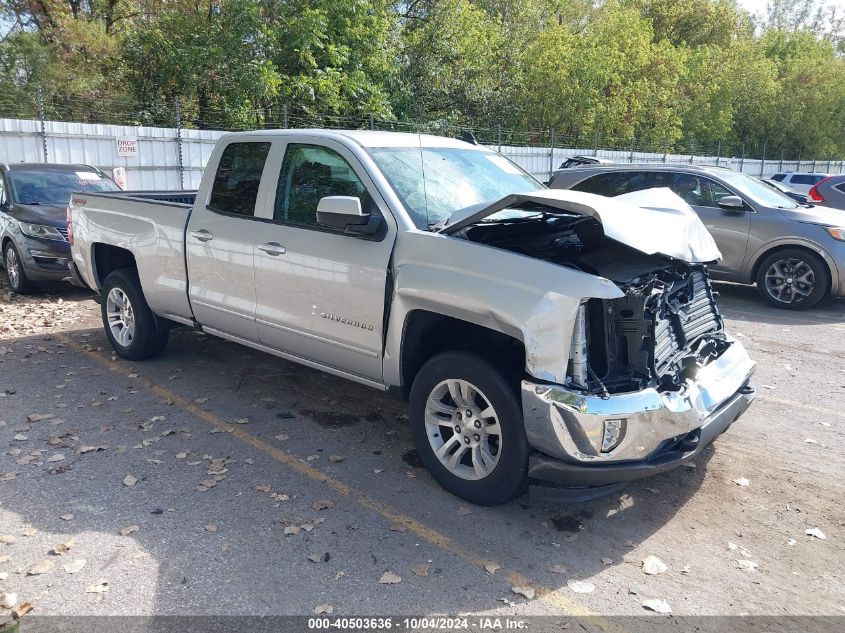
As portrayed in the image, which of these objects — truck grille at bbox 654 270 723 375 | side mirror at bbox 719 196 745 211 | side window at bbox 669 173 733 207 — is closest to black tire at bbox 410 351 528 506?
truck grille at bbox 654 270 723 375

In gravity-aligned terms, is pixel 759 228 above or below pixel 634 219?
below

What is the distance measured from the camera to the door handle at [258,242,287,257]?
4957 mm

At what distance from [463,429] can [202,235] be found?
2799mm

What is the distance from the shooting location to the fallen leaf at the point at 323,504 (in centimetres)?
409

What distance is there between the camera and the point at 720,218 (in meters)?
9.84

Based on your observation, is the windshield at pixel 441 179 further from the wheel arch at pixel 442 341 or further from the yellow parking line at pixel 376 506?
the yellow parking line at pixel 376 506

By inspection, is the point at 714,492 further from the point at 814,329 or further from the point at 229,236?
the point at 814,329

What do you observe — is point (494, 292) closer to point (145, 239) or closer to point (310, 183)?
point (310, 183)

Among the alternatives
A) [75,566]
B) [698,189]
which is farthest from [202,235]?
[698,189]

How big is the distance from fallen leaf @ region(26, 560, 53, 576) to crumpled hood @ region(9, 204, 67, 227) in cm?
701

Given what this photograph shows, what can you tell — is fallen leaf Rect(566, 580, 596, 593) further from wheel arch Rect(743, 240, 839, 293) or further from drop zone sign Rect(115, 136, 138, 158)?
drop zone sign Rect(115, 136, 138, 158)

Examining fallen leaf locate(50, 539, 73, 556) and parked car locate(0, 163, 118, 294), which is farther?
parked car locate(0, 163, 118, 294)

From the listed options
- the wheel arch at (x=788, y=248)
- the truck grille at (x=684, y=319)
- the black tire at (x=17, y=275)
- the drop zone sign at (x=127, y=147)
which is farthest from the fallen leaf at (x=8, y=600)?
the drop zone sign at (x=127, y=147)

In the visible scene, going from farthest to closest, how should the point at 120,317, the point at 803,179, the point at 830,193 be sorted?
the point at 803,179 → the point at 830,193 → the point at 120,317
